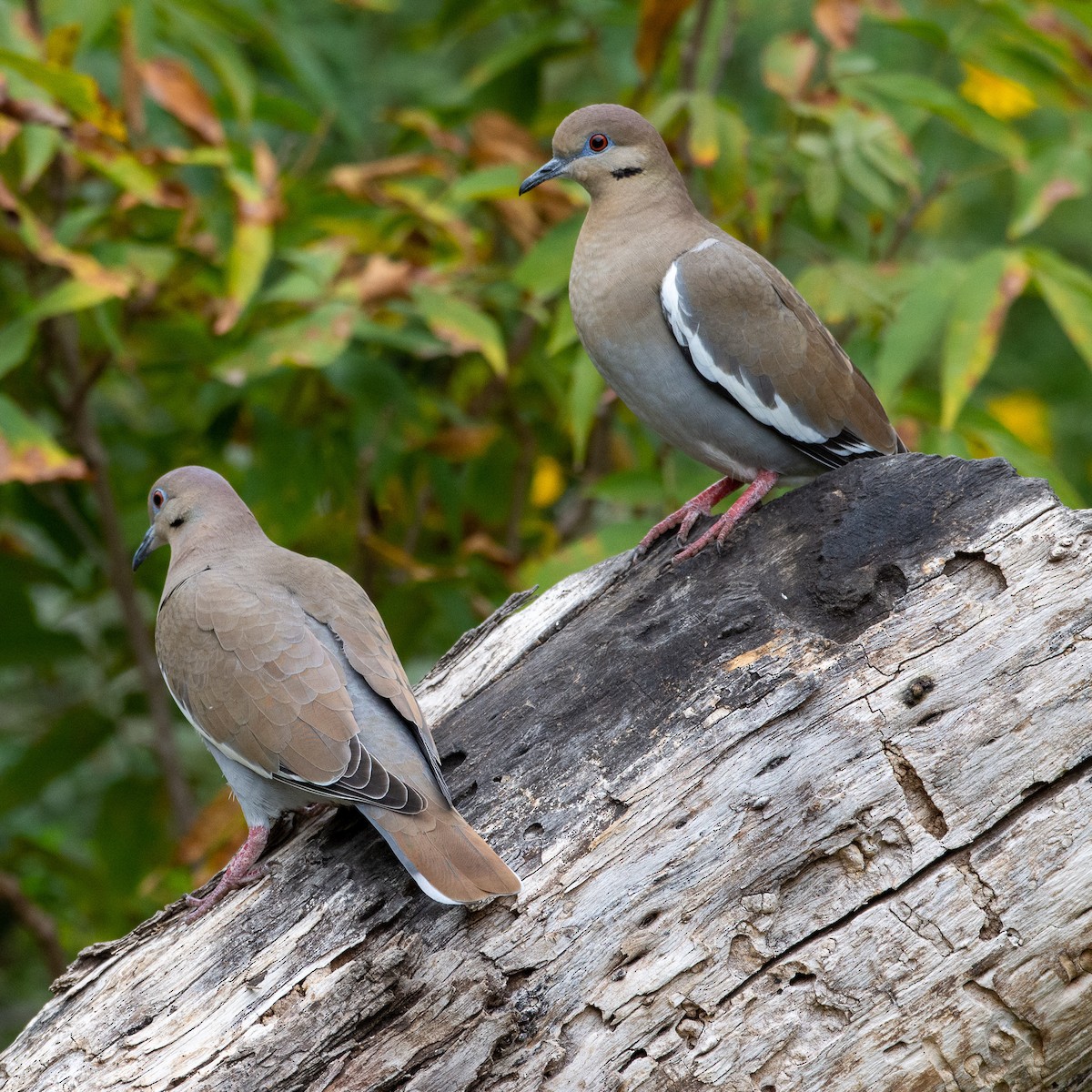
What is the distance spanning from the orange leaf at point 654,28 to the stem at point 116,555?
2232 millimetres

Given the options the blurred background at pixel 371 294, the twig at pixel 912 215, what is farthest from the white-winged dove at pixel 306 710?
the twig at pixel 912 215

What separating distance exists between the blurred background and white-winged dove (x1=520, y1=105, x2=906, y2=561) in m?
0.36

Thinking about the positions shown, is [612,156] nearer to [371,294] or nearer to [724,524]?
[371,294]

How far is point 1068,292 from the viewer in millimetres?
3742

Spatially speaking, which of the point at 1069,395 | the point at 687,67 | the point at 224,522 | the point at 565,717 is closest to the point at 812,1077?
the point at 565,717

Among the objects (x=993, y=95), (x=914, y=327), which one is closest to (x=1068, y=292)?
(x=914, y=327)

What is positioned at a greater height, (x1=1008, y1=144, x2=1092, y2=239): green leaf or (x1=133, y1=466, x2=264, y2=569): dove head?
(x1=133, y1=466, x2=264, y2=569): dove head

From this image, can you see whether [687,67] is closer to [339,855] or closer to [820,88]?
[820,88]

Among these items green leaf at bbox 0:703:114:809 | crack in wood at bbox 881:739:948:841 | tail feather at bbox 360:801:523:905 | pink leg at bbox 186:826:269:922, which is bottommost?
green leaf at bbox 0:703:114:809

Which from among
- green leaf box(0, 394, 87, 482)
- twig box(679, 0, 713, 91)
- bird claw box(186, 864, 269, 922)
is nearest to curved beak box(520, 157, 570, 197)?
twig box(679, 0, 713, 91)

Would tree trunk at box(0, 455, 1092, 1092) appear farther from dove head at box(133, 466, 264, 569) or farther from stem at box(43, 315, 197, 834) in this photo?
stem at box(43, 315, 197, 834)

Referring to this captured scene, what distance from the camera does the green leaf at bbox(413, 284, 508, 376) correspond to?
4.12 metres

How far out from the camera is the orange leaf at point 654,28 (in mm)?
4406

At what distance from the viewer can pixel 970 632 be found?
2.72 metres
